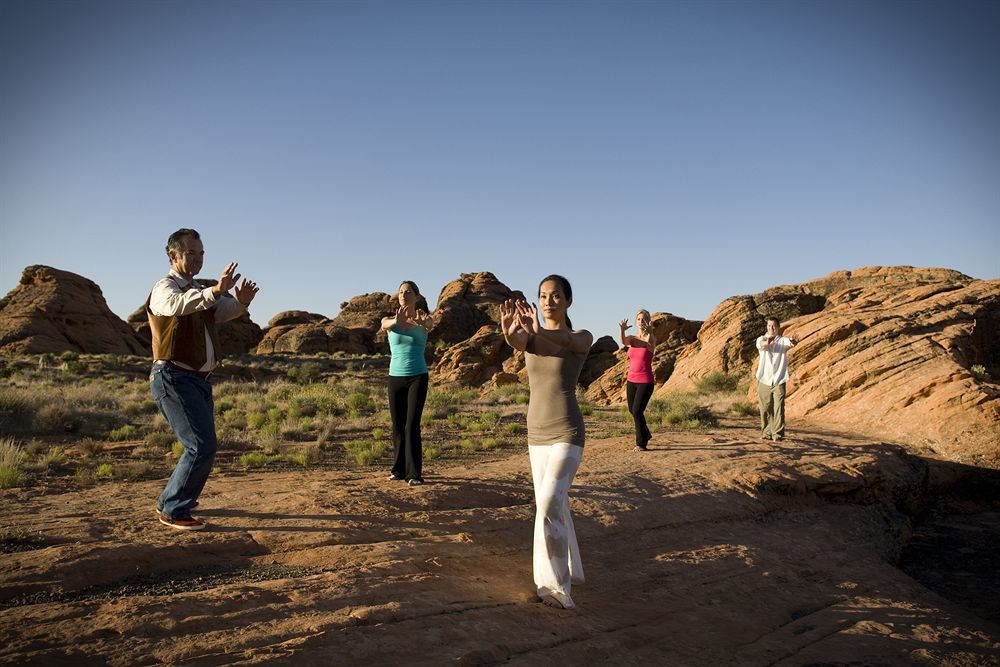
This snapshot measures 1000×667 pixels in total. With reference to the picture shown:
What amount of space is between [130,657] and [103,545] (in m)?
1.75

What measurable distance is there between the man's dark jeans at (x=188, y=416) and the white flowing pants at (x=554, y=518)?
97.0 inches

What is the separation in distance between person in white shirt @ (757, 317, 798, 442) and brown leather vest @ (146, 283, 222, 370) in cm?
988

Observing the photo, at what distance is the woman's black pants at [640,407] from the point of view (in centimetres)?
1114

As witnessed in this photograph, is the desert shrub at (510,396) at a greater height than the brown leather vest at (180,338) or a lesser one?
lesser

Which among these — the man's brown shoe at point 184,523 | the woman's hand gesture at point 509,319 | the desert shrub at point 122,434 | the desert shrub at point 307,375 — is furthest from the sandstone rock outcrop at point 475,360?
the woman's hand gesture at point 509,319

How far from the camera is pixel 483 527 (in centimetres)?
639

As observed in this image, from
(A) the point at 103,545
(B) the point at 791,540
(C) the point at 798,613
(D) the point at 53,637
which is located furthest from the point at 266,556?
(B) the point at 791,540

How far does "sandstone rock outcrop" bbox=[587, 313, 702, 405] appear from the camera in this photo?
29.0 meters

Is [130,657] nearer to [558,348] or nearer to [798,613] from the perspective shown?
[558,348]

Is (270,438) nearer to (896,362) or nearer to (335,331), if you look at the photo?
(896,362)

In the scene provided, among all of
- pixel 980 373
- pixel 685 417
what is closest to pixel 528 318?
pixel 685 417

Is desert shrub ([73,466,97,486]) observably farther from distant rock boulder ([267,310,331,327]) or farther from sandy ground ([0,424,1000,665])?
distant rock boulder ([267,310,331,327])

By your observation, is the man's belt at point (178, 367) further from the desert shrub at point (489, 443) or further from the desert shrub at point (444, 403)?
the desert shrub at point (444, 403)

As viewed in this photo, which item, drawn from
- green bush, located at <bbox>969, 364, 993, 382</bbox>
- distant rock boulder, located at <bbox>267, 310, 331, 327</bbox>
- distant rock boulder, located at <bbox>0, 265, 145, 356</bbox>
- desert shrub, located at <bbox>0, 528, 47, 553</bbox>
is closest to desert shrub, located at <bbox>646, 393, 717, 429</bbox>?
green bush, located at <bbox>969, 364, 993, 382</bbox>
